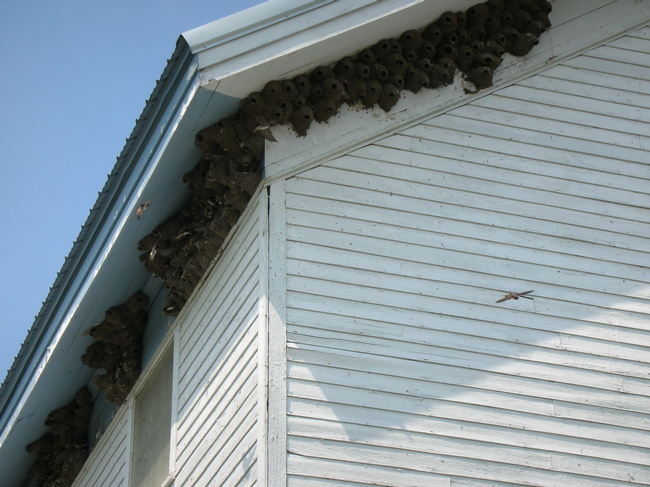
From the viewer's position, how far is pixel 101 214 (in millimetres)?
11312

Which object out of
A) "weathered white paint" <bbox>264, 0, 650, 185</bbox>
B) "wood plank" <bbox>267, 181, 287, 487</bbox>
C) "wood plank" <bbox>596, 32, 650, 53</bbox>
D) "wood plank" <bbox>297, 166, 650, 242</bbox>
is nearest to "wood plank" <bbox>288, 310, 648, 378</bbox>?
"wood plank" <bbox>267, 181, 287, 487</bbox>

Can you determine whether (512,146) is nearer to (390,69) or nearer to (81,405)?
(390,69)

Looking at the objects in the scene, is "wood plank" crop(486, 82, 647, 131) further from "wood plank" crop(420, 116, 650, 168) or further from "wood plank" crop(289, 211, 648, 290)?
"wood plank" crop(289, 211, 648, 290)

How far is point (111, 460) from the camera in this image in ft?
41.9

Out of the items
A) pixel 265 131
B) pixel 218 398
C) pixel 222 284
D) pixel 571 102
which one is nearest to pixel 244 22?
pixel 265 131

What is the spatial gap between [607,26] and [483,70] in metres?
1.65

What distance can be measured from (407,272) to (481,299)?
2.26ft

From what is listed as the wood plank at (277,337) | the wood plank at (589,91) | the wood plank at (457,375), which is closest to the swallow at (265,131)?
the wood plank at (277,337)

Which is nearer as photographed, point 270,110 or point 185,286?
point 270,110

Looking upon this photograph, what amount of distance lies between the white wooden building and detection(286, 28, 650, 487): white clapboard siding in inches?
0.7

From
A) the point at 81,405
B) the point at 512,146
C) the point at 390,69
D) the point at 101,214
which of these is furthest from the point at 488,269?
the point at 81,405

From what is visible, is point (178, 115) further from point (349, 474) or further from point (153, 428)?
point (349, 474)

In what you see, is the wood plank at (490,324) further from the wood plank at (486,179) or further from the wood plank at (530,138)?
the wood plank at (530,138)

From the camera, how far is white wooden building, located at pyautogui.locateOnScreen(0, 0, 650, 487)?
9406 millimetres
